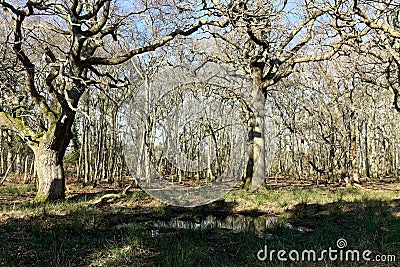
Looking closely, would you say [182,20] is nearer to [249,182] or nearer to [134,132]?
[134,132]

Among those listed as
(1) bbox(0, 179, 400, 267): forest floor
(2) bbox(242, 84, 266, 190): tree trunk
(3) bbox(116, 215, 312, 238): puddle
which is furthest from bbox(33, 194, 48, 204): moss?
(2) bbox(242, 84, 266, 190): tree trunk

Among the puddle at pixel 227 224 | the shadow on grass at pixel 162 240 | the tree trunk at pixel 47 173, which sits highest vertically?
the tree trunk at pixel 47 173

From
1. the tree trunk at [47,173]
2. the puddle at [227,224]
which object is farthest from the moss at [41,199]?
the puddle at [227,224]

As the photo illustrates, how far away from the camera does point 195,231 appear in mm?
6430

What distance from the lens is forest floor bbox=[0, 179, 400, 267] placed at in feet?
15.4

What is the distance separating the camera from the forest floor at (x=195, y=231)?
4.70 m

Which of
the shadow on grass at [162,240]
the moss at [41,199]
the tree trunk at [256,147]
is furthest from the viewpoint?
the tree trunk at [256,147]

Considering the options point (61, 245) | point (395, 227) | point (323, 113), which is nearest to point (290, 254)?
point (395, 227)

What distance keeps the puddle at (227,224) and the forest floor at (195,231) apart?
0.8 inches

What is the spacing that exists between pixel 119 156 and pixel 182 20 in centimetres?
931

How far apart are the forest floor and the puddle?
2cm

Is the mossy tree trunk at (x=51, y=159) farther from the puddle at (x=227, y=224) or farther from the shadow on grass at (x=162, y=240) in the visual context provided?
the puddle at (x=227, y=224)

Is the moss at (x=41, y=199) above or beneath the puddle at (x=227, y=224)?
above

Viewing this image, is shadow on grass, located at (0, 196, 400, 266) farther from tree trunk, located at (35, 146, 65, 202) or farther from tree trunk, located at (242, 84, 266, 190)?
tree trunk, located at (242, 84, 266, 190)
